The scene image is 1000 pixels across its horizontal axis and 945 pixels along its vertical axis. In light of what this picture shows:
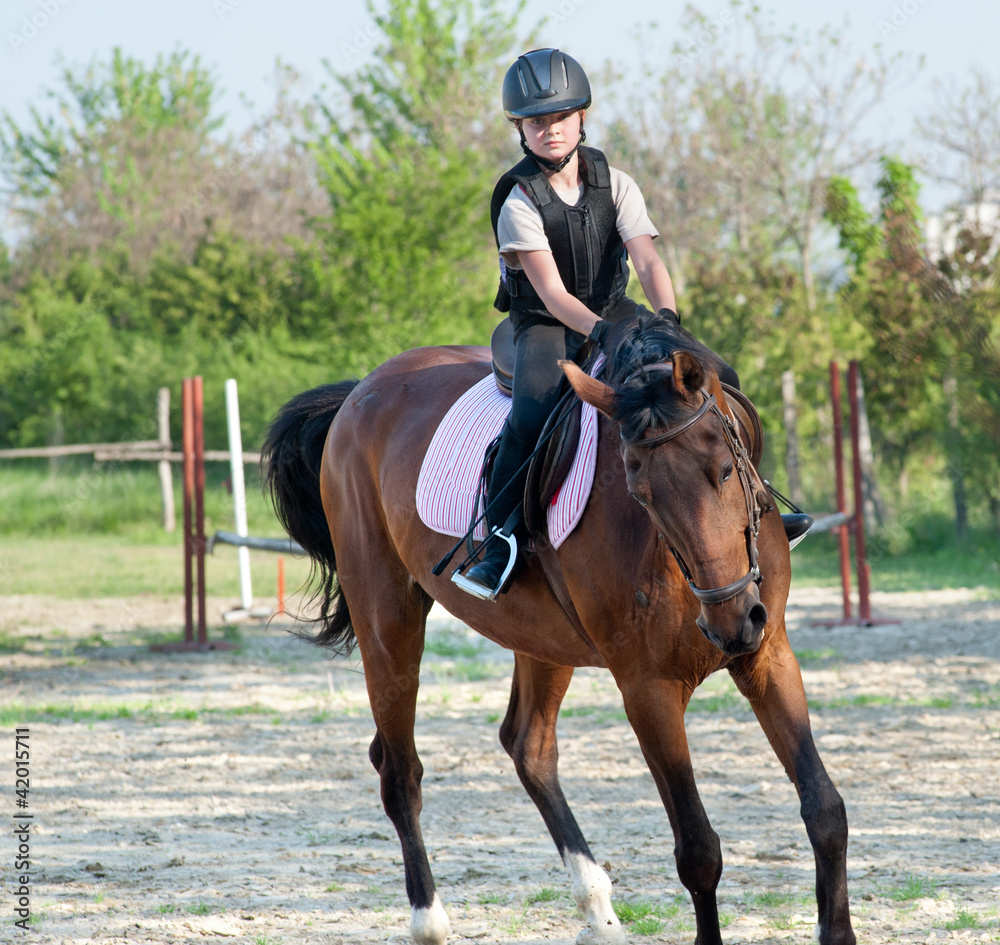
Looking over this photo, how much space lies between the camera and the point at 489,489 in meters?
3.46

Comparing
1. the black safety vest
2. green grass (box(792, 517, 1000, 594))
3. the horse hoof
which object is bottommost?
green grass (box(792, 517, 1000, 594))

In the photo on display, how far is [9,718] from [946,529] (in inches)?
495

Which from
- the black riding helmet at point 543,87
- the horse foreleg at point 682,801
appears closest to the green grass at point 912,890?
the horse foreleg at point 682,801

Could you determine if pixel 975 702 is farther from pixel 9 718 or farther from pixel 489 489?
pixel 9 718

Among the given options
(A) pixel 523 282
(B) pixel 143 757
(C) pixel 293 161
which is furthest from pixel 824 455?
(C) pixel 293 161

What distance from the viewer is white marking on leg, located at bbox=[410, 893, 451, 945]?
3.52 metres

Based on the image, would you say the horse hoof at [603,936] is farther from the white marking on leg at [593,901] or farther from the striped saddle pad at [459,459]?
the striped saddle pad at [459,459]

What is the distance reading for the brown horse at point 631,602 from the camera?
2.53 m

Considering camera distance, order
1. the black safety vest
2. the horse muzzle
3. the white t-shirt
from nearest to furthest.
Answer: the horse muzzle
the white t-shirt
the black safety vest

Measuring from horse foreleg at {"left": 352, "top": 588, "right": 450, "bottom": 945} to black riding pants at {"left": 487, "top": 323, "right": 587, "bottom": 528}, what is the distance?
3.16 ft

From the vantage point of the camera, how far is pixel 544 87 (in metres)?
3.36

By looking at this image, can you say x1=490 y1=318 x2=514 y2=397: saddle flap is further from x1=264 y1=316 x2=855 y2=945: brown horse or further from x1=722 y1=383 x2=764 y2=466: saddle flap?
x1=722 y1=383 x2=764 y2=466: saddle flap

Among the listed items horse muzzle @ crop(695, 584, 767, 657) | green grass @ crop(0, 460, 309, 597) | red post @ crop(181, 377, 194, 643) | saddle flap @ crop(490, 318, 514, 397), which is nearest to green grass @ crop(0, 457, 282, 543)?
green grass @ crop(0, 460, 309, 597)

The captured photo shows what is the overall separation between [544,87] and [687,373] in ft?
4.23
